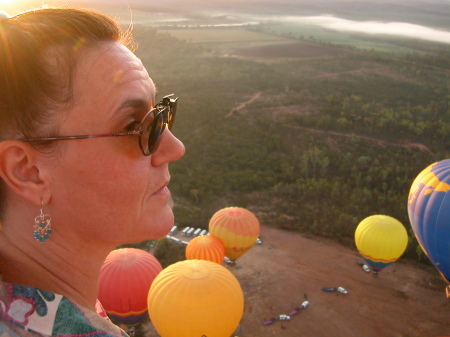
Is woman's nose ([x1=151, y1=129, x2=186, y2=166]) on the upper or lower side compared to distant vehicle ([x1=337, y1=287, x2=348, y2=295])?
upper

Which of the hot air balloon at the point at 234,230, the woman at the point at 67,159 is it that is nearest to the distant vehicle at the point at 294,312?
the hot air balloon at the point at 234,230

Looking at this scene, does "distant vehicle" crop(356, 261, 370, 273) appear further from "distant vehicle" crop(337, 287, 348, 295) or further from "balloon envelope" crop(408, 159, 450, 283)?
"balloon envelope" crop(408, 159, 450, 283)

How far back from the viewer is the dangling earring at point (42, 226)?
135 centimetres

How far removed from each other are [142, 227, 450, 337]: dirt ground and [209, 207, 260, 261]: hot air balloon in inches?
46.9

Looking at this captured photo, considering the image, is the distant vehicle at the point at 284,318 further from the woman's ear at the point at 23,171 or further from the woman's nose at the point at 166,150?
the woman's ear at the point at 23,171

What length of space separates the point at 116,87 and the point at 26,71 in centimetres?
29

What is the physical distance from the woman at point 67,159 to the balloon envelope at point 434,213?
1137 cm

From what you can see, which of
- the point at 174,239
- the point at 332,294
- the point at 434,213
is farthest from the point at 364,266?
the point at 174,239

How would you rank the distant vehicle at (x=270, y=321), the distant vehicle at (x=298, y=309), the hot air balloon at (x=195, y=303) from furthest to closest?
1. the distant vehicle at (x=298, y=309)
2. the distant vehicle at (x=270, y=321)
3. the hot air balloon at (x=195, y=303)

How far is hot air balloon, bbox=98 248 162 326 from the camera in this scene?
8.87 m

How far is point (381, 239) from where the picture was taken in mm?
11898

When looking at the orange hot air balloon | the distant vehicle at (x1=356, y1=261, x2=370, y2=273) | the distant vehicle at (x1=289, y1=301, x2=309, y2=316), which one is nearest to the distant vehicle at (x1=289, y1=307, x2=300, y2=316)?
the distant vehicle at (x1=289, y1=301, x2=309, y2=316)

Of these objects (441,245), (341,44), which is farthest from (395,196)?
(341,44)

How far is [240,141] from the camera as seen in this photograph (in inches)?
937
